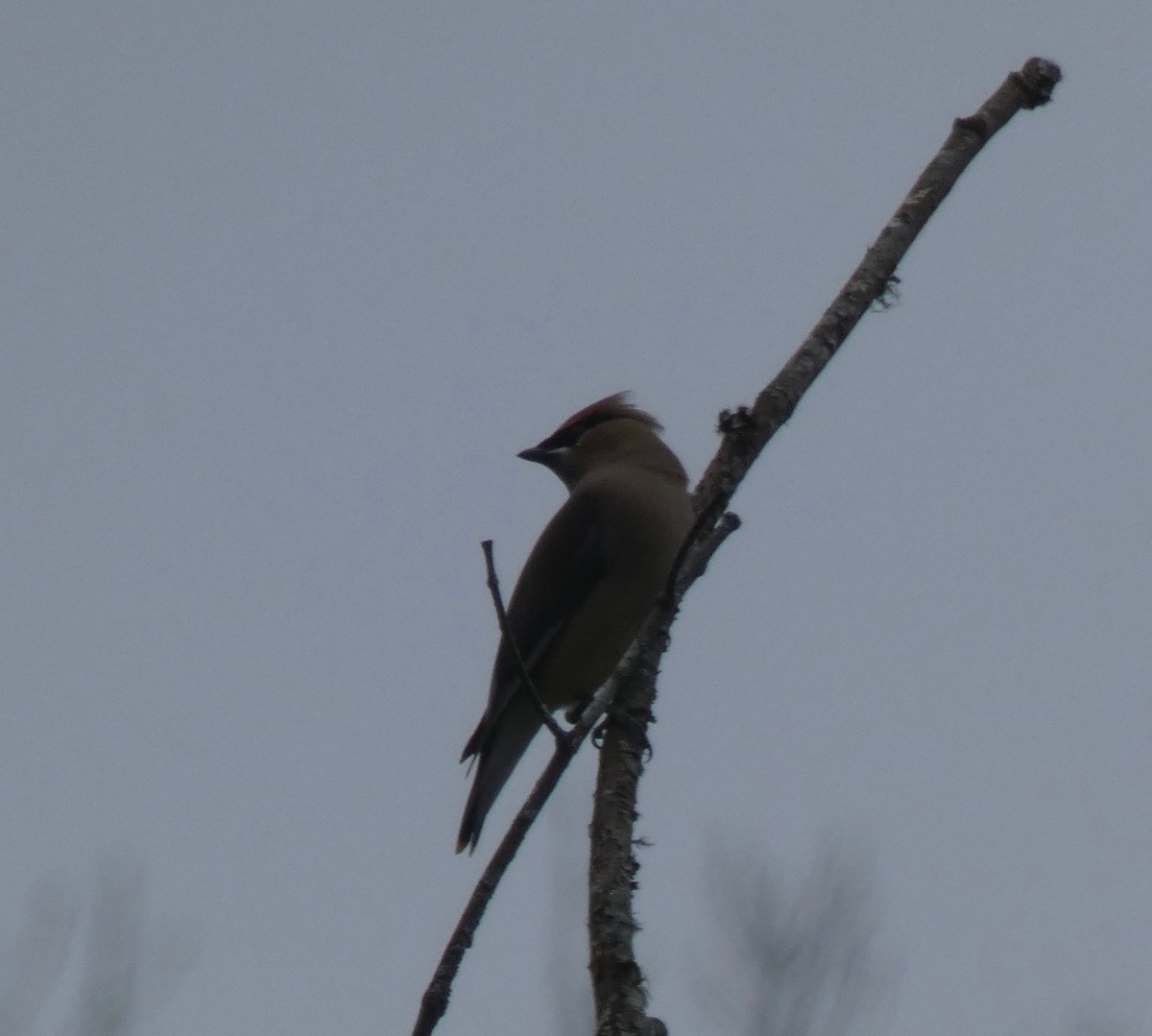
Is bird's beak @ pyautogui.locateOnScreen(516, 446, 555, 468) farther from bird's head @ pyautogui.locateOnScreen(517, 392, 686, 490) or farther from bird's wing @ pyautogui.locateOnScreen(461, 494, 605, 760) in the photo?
bird's wing @ pyautogui.locateOnScreen(461, 494, 605, 760)

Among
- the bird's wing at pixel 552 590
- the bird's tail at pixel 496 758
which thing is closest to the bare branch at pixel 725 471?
the bird's wing at pixel 552 590

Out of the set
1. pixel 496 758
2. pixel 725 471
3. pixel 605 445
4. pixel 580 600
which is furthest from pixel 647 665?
pixel 605 445

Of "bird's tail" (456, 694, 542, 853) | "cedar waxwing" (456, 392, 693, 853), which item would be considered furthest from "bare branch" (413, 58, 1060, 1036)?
"bird's tail" (456, 694, 542, 853)

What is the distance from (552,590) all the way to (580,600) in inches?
5.9

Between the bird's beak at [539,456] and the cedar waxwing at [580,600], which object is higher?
the bird's beak at [539,456]

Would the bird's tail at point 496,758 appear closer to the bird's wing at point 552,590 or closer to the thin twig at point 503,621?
the bird's wing at point 552,590

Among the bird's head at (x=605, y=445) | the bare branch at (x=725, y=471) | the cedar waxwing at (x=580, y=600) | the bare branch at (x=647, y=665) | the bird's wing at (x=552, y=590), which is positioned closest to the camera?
the bare branch at (x=647, y=665)

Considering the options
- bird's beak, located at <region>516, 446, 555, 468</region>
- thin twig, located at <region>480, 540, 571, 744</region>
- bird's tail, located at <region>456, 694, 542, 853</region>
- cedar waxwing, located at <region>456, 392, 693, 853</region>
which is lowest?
thin twig, located at <region>480, 540, 571, 744</region>

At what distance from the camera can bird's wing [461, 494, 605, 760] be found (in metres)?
5.79

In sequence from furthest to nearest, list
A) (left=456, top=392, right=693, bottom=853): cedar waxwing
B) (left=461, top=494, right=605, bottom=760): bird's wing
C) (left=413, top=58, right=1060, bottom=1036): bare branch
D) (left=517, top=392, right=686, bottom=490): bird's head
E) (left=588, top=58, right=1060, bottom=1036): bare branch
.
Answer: (left=517, top=392, right=686, bottom=490): bird's head → (left=461, top=494, right=605, bottom=760): bird's wing → (left=456, top=392, right=693, bottom=853): cedar waxwing → (left=588, top=58, right=1060, bottom=1036): bare branch → (left=413, top=58, right=1060, bottom=1036): bare branch

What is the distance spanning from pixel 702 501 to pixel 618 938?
1.08m

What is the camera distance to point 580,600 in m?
5.80

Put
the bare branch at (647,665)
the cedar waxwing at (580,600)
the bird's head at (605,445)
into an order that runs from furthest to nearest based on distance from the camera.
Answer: the bird's head at (605,445) → the cedar waxwing at (580,600) → the bare branch at (647,665)

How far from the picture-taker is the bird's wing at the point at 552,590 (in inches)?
228
